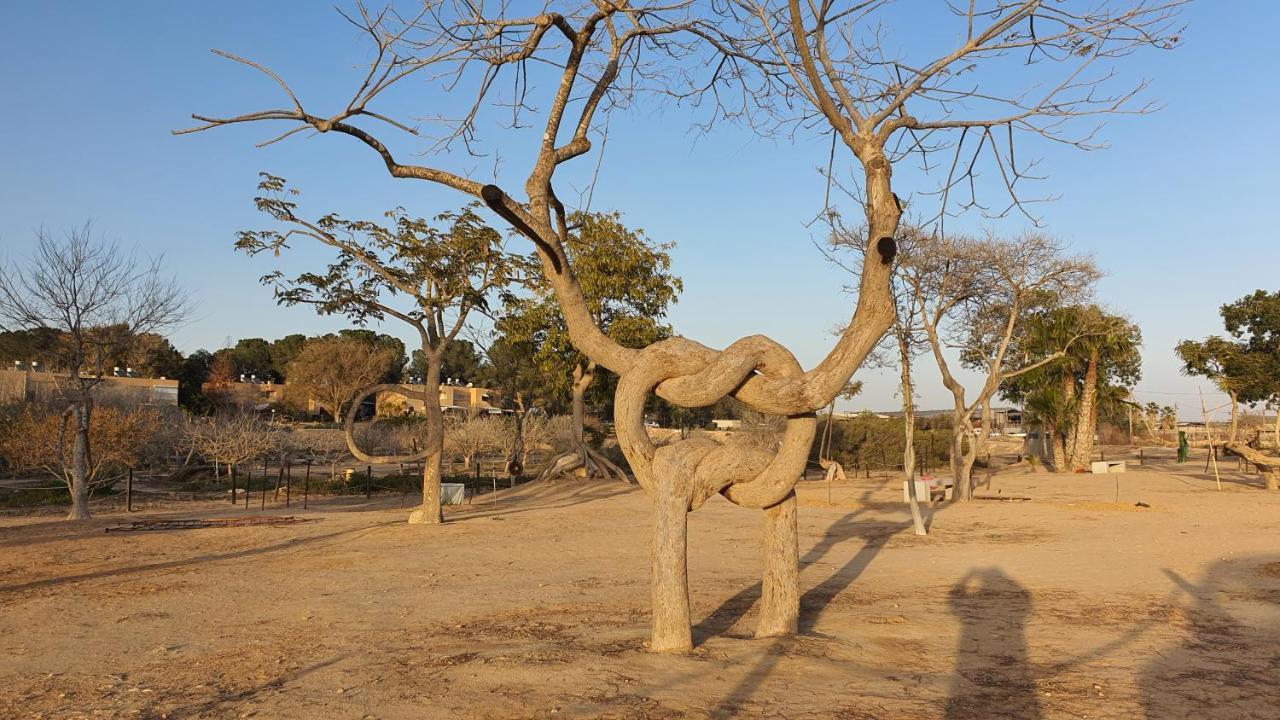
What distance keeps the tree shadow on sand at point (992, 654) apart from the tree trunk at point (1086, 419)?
24.9m

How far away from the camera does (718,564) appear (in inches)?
477

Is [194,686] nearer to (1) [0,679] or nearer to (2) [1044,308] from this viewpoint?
(1) [0,679]

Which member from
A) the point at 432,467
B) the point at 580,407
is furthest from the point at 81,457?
the point at 580,407

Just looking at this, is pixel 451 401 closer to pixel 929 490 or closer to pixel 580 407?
pixel 580 407

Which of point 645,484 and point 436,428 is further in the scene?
point 436,428

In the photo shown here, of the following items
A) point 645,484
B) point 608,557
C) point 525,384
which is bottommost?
point 608,557

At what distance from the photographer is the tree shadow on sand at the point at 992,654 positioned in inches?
204

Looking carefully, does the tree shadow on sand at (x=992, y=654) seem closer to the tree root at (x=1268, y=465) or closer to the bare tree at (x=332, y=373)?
the tree root at (x=1268, y=465)

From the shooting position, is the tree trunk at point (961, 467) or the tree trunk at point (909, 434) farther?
the tree trunk at point (961, 467)

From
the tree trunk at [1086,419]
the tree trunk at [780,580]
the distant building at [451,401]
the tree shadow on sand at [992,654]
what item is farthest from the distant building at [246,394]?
the tree trunk at [780,580]

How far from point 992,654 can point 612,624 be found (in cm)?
306

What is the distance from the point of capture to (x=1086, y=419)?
32969 millimetres

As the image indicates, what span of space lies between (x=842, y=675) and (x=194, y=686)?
14.0ft

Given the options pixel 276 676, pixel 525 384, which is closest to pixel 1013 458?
pixel 525 384
